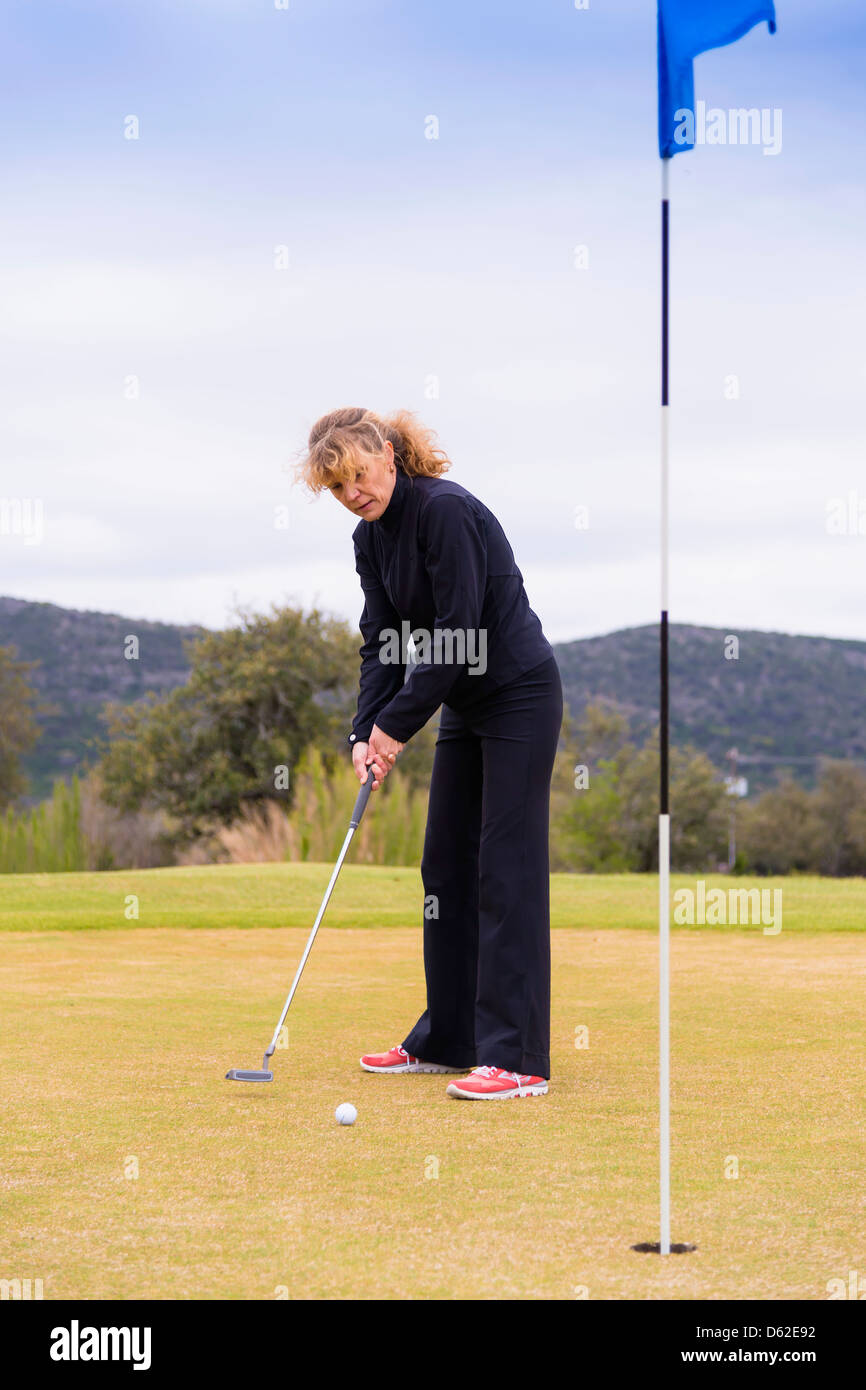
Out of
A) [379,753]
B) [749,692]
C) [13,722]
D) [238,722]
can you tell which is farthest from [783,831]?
[379,753]

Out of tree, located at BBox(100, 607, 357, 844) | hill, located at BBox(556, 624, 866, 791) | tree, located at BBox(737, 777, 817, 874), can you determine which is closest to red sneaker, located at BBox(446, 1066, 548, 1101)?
tree, located at BBox(100, 607, 357, 844)

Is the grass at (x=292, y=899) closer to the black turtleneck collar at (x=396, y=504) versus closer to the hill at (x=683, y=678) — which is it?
the black turtleneck collar at (x=396, y=504)

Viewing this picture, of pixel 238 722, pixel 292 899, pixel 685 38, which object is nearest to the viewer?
pixel 685 38

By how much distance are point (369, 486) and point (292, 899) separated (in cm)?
588

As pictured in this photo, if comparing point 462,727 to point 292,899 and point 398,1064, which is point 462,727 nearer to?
point 398,1064

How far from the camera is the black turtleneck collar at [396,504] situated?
14.3ft

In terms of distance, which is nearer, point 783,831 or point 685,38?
point 685,38

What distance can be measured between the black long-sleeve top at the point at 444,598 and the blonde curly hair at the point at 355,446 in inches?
3.2

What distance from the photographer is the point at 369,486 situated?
420 cm

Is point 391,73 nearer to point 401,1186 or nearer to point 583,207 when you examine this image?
point 583,207

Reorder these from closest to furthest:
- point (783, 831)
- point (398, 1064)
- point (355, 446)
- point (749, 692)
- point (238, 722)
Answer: point (355, 446), point (398, 1064), point (238, 722), point (783, 831), point (749, 692)
